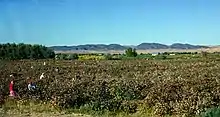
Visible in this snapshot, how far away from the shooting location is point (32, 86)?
23.6 metres

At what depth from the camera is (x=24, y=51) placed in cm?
11006

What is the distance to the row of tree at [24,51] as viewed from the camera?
10203 centimetres

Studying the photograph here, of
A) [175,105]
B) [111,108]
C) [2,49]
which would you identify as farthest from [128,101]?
[2,49]

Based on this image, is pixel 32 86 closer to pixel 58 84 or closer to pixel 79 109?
pixel 58 84

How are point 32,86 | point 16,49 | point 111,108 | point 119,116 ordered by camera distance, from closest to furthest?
point 119,116 → point 111,108 → point 32,86 → point 16,49

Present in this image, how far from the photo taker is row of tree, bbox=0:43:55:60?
335ft

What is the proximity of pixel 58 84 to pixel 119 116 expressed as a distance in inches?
305

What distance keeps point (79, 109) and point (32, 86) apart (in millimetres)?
4770

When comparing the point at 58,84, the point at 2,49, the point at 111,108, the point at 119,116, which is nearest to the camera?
the point at 119,116

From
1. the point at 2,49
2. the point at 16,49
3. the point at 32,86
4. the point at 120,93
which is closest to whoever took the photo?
the point at 120,93

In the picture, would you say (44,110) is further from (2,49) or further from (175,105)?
(2,49)

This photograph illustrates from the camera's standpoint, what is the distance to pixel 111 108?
19125 mm

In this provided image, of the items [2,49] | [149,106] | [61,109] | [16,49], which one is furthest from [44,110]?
[16,49]

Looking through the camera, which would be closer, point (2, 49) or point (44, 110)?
point (44, 110)
